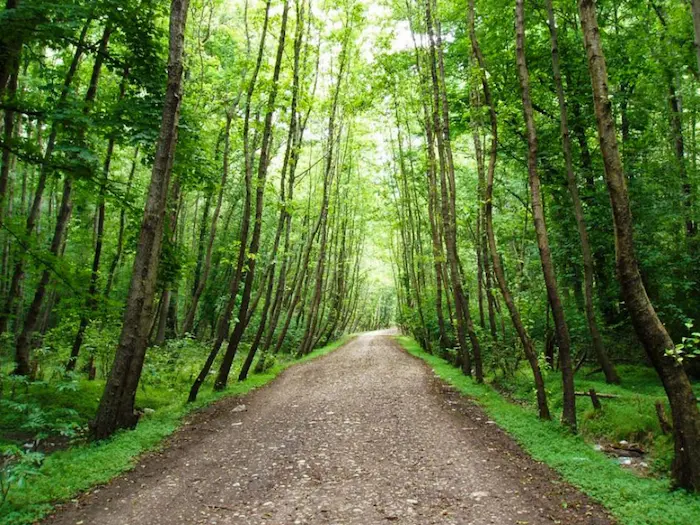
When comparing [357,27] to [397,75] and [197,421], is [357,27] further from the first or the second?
[197,421]

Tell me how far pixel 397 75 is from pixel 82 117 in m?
14.0

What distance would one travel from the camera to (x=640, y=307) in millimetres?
5281

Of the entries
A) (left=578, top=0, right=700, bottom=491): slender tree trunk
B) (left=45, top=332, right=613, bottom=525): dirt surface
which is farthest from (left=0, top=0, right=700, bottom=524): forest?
(left=45, top=332, right=613, bottom=525): dirt surface

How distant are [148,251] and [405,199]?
17029mm

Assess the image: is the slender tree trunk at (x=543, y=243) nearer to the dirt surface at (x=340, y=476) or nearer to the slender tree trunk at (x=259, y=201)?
the dirt surface at (x=340, y=476)

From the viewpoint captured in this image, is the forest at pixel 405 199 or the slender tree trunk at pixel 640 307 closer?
the slender tree trunk at pixel 640 307

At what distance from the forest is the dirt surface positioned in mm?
A: 646

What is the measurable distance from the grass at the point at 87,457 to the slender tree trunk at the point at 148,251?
682mm

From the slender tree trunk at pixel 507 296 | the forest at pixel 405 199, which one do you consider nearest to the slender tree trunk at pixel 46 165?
the forest at pixel 405 199

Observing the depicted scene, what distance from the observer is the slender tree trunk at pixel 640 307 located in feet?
16.6

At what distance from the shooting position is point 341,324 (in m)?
43.2

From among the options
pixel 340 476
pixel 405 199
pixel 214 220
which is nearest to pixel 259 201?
pixel 214 220

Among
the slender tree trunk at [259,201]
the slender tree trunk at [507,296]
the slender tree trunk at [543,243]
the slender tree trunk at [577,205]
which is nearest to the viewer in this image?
the slender tree trunk at [543,243]

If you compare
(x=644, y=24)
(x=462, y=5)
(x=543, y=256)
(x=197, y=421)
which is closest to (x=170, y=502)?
(x=197, y=421)
